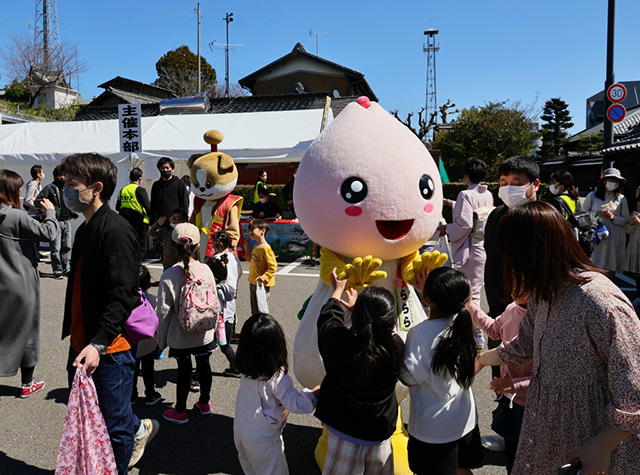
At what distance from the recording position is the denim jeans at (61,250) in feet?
27.4

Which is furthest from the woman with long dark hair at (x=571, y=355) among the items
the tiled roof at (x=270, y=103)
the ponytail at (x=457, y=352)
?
the tiled roof at (x=270, y=103)

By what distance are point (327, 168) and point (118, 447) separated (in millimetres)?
1926

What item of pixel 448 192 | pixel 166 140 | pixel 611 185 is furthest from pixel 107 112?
pixel 611 185

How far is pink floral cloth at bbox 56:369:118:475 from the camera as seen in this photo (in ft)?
7.65

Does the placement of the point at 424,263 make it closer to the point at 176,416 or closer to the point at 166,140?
the point at 176,416

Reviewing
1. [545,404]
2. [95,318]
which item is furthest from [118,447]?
[545,404]

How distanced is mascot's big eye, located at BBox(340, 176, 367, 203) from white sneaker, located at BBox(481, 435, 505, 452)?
6.04 feet

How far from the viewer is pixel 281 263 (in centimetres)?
982

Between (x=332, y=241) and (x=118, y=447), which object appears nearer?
(x=118, y=447)

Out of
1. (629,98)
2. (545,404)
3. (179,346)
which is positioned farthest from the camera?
(629,98)

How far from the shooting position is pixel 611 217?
22.3 ft

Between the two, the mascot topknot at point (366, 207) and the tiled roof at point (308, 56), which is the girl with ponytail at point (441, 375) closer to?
the mascot topknot at point (366, 207)

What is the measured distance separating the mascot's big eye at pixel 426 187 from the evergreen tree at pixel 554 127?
33.2m

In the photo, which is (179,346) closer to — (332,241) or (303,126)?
(332,241)
